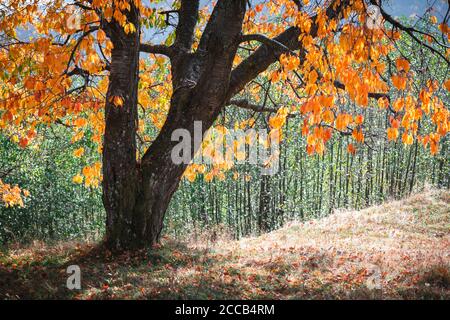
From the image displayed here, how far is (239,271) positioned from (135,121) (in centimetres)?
283

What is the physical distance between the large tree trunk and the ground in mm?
604

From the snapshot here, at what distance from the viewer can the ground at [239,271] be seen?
5.04 m

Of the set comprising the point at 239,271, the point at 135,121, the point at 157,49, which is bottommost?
the point at 239,271

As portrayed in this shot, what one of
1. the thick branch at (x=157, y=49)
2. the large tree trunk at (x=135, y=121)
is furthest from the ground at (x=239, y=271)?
the thick branch at (x=157, y=49)

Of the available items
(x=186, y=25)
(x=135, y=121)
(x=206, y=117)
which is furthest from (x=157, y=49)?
(x=206, y=117)

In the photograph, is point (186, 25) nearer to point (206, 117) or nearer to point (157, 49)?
point (157, 49)

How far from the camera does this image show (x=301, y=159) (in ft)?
99.3

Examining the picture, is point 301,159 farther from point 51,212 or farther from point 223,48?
point 223,48

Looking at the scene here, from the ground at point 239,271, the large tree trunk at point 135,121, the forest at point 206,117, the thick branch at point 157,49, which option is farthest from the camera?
the thick branch at point 157,49

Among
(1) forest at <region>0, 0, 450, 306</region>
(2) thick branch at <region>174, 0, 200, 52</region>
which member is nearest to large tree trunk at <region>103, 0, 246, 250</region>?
(1) forest at <region>0, 0, 450, 306</region>

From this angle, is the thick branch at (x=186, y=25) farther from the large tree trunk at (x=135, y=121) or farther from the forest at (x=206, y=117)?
the large tree trunk at (x=135, y=121)

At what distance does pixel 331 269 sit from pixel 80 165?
30887mm

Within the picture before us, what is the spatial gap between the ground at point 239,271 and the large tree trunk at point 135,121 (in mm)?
604

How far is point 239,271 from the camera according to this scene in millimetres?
6227
